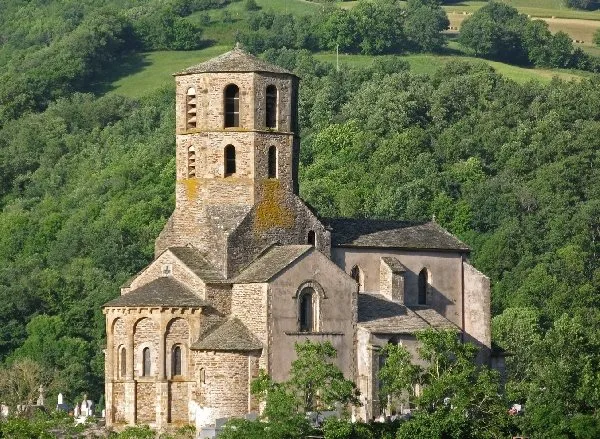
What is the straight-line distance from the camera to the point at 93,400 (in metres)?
115

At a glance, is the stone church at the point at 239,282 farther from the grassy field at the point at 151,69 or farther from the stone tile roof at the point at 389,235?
the grassy field at the point at 151,69

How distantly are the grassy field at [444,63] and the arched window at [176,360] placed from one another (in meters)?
83.3

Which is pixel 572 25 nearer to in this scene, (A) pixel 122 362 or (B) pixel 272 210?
(B) pixel 272 210

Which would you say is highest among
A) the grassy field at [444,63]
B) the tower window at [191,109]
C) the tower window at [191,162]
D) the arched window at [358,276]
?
the tower window at [191,109]

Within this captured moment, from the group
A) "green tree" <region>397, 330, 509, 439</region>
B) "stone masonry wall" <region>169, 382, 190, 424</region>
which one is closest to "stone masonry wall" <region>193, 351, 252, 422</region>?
"stone masonry wall" <region>169, 382, 190, 424</region>

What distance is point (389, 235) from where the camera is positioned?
9388 centimetres

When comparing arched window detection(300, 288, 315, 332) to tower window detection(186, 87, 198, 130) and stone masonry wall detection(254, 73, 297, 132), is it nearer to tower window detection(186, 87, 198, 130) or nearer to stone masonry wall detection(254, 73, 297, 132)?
stone masonry wall detection(254, 73, 297, 132)

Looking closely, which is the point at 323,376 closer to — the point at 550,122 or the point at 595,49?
the point at 550,122

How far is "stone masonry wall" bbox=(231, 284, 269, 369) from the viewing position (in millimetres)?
86250

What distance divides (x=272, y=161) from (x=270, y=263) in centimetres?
429

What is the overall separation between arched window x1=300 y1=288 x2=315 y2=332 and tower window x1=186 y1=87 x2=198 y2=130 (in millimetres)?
7247

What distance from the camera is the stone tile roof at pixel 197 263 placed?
288ft

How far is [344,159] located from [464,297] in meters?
53.3

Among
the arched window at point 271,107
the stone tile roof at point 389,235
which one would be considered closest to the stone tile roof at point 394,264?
the stone tile roof at point 389,235
